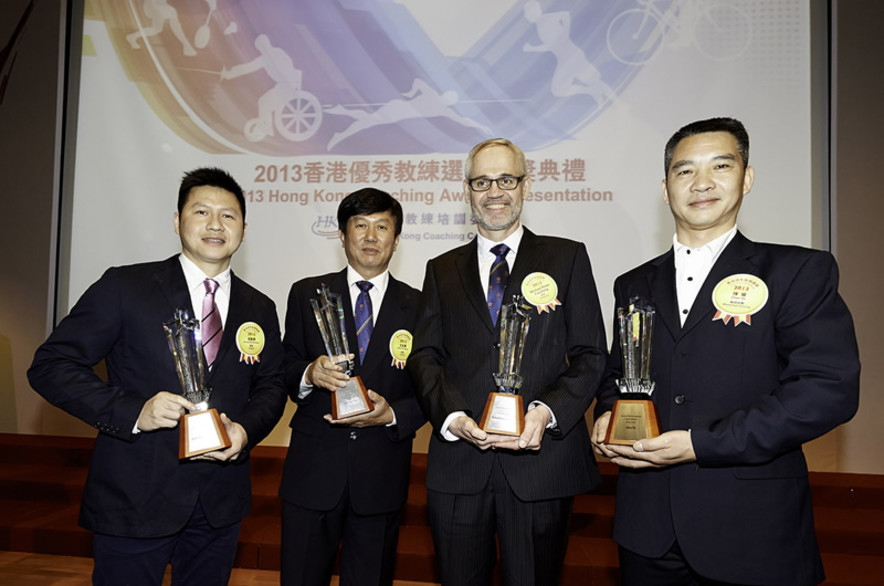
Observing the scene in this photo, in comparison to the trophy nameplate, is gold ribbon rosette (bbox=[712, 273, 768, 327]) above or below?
above

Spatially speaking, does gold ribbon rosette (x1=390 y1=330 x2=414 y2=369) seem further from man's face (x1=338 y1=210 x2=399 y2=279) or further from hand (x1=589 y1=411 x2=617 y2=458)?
hand (x1=589 y1=411 x2=617 y2=458)

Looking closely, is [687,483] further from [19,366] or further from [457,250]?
[19,366]

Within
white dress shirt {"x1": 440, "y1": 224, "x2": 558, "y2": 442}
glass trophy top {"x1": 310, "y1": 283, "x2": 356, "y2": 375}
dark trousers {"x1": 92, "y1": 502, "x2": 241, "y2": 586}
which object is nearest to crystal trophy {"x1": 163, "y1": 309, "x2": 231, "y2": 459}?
dark trousers {"x1": 92, "y1": 502, "x2": 241, "y2": 586}

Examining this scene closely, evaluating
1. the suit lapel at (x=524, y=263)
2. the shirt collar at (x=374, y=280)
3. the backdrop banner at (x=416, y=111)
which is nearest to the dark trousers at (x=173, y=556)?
the shirt collar at (x=374, y=280)

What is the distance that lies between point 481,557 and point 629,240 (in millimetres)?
2705

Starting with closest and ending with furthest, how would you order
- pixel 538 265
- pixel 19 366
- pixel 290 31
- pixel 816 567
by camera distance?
pixel 816 567
pixel 538 265
pixel 290 31
pixel 19 366

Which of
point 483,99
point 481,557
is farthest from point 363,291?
point 483,99

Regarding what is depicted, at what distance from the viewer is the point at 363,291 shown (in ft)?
8.22

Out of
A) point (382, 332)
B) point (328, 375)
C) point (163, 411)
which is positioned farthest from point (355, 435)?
point (163, 411)

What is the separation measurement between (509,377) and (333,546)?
1077 millimetres

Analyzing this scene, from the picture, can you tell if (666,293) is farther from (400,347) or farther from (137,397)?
(137,397)

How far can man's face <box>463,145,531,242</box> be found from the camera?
2084mm

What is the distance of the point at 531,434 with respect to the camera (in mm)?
1782

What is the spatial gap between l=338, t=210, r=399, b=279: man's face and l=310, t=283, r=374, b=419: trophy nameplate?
248 millimetres
